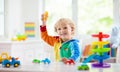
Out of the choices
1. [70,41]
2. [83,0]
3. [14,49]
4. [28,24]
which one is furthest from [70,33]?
[83,0]

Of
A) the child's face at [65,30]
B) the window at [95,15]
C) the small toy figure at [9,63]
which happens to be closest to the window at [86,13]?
the window at [95,15]

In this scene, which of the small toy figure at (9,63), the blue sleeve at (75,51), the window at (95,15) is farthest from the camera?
the window at (95,15)

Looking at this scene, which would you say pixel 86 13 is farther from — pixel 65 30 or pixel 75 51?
pixel 75 51

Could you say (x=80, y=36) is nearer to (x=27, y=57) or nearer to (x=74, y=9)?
(x=74, y=9)

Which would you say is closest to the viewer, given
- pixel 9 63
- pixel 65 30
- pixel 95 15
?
pixel 9 63

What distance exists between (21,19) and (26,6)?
255 mm

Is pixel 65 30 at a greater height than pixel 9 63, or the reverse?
pixel 65 30

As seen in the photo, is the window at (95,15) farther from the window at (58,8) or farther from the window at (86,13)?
the window at (58,8)

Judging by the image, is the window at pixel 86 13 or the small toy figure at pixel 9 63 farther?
the window at pixel 86 13

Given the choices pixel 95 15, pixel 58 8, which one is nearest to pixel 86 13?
pixel 95 15

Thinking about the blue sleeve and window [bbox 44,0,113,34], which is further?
window [bbox 44,0,113,34]

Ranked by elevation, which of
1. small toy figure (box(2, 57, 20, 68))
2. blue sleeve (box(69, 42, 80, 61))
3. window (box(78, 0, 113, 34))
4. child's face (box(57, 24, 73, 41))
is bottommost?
small toy figure (box(2, 57, 20, 68))

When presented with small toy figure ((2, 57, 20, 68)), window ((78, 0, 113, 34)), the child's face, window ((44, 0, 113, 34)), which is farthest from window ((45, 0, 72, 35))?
small toy figure ((2, 57, 20, 68))

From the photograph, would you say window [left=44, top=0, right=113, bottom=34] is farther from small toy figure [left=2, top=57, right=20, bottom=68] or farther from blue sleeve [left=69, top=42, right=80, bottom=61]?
small toy figure [left=2, top=57, right=20, bottom=68]
